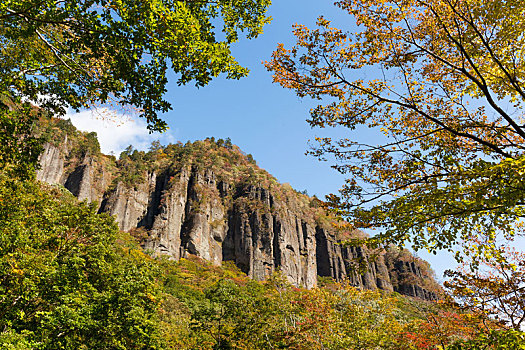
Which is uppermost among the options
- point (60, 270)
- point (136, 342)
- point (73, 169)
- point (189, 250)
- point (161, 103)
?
point (73, 169)

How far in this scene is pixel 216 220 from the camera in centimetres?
7488

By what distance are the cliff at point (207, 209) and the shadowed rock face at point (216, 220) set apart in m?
0.23

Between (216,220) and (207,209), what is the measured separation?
137 inches

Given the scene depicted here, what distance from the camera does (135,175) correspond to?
74500mm

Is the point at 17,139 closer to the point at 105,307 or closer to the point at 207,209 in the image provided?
the point at 105,307

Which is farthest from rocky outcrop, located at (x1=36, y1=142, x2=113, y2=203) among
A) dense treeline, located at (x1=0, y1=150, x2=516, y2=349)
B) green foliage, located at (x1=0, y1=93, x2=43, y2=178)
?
green foliage, located at (x1=0, y1=93, x2=43, y2=178)

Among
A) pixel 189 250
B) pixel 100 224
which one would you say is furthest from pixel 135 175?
pixel 100 224

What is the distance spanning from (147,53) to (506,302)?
8776 millimetres

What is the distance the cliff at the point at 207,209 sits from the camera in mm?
64500

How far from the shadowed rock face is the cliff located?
23 cm

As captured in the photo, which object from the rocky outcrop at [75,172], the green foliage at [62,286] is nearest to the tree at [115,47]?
the green foliage at [62,286]

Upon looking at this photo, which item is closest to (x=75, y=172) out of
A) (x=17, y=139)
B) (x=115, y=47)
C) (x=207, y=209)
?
(x=207, y=209)

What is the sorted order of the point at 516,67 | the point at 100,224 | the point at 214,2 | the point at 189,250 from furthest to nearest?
1. the point at 189,250
2. the point at 100,224
3. the point at 214,2
4. the point at 516,67

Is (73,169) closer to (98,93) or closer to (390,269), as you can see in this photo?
(98,93)
